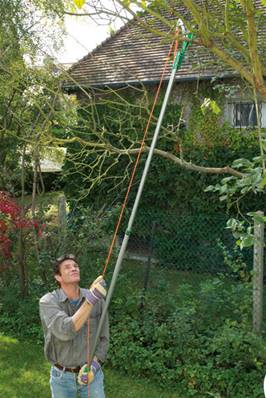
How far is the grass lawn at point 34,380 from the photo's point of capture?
488cm

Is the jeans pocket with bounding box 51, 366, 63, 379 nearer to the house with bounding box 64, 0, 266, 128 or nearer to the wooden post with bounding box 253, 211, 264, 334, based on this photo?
the wooden post with bounding box 253, 211, 264, 334

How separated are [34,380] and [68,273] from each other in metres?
2.27

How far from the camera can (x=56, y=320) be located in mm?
3268

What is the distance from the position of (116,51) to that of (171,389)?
8.62 m

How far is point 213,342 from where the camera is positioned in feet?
16.2

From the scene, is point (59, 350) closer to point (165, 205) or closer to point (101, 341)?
point (101, 341)

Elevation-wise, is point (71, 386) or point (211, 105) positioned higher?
point (211, 105)

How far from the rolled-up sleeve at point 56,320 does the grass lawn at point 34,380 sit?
1836mm

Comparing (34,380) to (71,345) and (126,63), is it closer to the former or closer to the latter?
(71,345)

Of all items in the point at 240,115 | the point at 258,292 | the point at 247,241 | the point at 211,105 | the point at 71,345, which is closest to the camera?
the point at 247,241

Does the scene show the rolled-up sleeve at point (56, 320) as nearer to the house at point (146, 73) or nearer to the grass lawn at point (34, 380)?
the grass lawn at point (34, 380)

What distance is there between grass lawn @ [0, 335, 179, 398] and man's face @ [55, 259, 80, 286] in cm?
193

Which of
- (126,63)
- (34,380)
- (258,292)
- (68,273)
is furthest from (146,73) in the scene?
(68,273)

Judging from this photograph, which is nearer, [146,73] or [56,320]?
[56,320]
